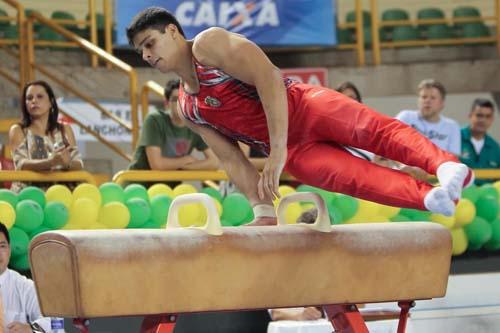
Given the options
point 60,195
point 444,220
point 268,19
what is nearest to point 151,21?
point 60,195

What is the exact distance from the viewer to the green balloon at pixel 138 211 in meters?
5.86

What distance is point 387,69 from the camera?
40.2 ft

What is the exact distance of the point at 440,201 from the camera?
383cm

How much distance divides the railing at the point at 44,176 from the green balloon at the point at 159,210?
1.94 ft

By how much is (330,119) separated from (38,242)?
133cm

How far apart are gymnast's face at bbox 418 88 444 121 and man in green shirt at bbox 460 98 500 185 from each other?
541mm

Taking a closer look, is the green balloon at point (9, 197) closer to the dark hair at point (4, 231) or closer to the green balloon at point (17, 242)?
A: the green balloon at point (17, 242)

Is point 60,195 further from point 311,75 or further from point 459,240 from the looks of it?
point 311,75

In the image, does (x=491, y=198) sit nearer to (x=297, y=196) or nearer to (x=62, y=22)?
(x=297, y=196)

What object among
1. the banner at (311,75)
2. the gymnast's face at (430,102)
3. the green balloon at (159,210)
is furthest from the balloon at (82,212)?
the banner at (311,75)

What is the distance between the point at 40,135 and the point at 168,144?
3.26 feet

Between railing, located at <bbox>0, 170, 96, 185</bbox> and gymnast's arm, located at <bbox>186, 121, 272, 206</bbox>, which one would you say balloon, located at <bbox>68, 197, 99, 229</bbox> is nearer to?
railing, located at <bbox>0, 170, 96, 185</bbox>

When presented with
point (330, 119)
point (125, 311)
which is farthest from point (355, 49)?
point (125, 311)

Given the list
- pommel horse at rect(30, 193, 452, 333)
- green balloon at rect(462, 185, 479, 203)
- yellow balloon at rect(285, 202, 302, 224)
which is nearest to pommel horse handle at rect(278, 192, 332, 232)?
pommel horse at rect(30, 193, 452, 333)
